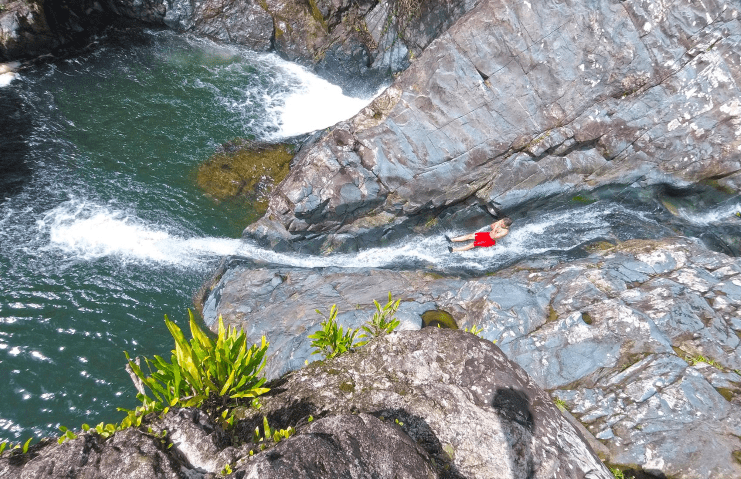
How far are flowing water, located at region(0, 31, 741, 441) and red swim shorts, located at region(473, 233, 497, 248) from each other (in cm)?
23

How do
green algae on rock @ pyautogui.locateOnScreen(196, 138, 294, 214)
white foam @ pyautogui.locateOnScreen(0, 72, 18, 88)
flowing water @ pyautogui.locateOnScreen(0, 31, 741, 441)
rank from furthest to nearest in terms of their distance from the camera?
1. white foam @ pyautogui.locateOnScreen(0, 72, 18, 88)
2. green algae on rock @ pyautogui.locateOnScreen(196, 138, 294, 214)
3. flowing water @ pyautogui.locateOnScreen(0, 31, 741, 441)

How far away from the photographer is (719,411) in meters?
7.15

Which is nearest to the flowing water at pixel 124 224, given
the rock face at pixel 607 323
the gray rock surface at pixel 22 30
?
the gray rock surface at pixel 22 30

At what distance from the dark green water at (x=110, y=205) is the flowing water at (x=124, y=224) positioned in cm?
4

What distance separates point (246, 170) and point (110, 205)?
4410mm

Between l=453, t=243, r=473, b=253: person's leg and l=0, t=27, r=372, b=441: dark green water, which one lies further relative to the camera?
l=453, t=243, r=473, b=253: person's leg

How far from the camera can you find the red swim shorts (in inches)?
512

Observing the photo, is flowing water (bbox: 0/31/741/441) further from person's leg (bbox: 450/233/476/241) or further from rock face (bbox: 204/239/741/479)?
rock face (bbox: 204/239/741/479)

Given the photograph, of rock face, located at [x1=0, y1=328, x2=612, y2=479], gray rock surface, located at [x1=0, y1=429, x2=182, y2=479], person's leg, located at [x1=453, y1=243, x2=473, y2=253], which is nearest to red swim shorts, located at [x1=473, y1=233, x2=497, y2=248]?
person's leg, located at [x1=453, y1=243, x2=473, y2=253]

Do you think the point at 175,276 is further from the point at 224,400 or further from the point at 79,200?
the point at 224,400

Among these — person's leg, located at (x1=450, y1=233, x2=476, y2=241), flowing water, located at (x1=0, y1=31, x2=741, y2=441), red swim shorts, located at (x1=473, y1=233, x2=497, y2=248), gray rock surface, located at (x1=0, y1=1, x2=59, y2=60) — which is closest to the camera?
flowing water, located at (x1=0, y1=31, x2=741, y2=441)

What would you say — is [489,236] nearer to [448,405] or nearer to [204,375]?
[448,405]

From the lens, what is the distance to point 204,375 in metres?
4.20

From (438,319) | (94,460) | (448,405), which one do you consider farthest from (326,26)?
(94,460)
